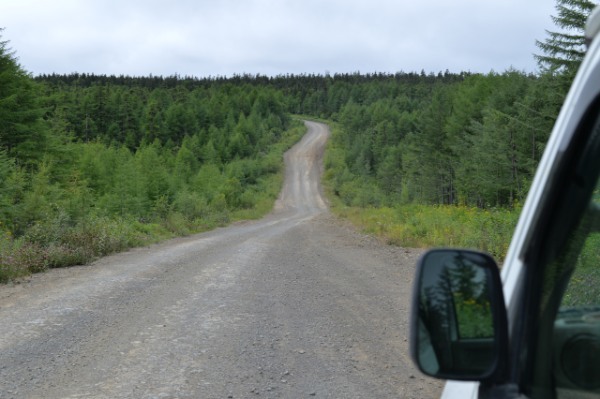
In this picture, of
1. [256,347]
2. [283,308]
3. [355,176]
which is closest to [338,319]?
[283,308]

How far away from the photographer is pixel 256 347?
238 inches

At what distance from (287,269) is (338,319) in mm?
4135

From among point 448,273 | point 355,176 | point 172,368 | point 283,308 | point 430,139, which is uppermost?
point 448,273

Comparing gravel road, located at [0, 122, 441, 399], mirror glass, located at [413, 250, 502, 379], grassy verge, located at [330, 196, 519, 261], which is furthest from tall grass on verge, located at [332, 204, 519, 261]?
mirror glass, located at [413, 250, 502, 379]

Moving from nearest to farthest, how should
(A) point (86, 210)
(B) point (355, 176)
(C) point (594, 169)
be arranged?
1. (C) point (594, 169)
2. (A) point (86, 210)
3. (B) point (355, 176)

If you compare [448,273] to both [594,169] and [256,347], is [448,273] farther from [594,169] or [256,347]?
[256,347]

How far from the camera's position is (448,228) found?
49.1 ft

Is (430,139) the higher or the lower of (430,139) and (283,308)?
the lower

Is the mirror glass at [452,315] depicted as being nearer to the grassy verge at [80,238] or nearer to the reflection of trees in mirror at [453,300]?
the reflection of trees in mirror at [453,300]

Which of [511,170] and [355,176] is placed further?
[355,176]

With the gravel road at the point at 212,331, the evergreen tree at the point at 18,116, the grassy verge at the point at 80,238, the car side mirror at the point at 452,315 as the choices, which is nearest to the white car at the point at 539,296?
the car side mirror at the point at 452,315

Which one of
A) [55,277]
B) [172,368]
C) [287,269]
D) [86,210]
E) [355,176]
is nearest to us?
[172,368]

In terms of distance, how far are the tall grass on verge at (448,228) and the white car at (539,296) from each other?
10.1 meters

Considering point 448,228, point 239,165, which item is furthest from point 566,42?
point 239,165
